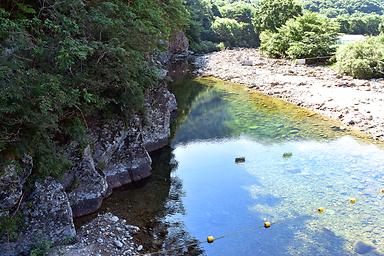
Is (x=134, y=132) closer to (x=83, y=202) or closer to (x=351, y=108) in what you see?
(x=83, y=202)

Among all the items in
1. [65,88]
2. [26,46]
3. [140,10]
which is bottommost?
[65,88]

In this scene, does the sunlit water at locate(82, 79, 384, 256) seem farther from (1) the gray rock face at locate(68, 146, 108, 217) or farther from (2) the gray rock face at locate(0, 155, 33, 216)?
(2) the gray rock face at locate(0, 155, 33, 216)

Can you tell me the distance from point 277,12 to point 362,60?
27.4m

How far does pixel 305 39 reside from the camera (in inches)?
1876

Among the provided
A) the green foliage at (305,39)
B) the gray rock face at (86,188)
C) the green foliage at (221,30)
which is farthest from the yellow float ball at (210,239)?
the green foliage at (221,30)

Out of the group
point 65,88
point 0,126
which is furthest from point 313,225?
point 0,126

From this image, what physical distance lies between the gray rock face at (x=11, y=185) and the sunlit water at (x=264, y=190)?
13.8 feet

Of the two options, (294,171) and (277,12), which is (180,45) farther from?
(294,171)

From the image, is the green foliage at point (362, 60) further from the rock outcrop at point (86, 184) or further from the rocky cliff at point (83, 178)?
the rock outcrop at point (86, 184)

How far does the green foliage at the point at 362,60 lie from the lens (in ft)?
117

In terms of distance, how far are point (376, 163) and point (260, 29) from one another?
50614 mm

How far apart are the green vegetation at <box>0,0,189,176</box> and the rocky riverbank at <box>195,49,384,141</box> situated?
15.4 m

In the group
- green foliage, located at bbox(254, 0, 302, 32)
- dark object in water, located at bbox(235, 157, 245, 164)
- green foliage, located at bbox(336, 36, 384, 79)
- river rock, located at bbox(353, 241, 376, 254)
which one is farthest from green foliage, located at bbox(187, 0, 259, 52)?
river rock, located at bbox(353, 241, 376, 254)

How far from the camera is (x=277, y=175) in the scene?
18203 millimetres
